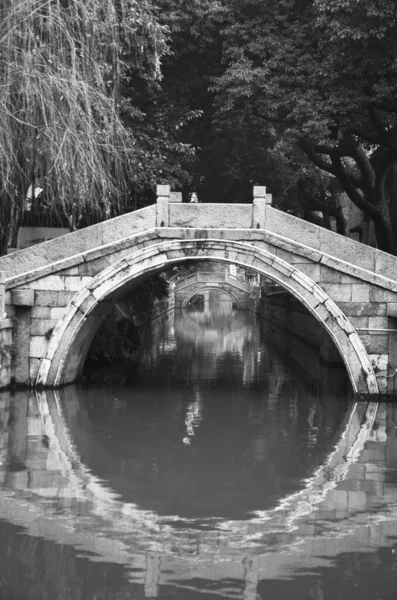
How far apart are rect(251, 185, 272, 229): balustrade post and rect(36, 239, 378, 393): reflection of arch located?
347 mm

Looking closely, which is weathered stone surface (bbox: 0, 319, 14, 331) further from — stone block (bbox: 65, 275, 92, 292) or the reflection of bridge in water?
the reflection of bridge in water

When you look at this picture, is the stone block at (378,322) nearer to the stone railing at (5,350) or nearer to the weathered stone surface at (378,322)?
the weathered stone surface at (378,322)

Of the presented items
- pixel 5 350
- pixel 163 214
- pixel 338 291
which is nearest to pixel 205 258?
pixel 163 214

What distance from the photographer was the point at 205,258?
13.7 m

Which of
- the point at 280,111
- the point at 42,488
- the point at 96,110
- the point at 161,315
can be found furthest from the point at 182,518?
the point at 161,315

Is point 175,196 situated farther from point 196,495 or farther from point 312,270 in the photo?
point 196,495

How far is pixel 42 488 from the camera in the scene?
8.20 m

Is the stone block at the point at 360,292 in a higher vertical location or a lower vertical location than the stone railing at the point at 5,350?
higher

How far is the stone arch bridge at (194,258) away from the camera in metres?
13.2

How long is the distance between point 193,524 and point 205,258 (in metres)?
6.86

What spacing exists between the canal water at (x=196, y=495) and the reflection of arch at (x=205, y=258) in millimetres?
470

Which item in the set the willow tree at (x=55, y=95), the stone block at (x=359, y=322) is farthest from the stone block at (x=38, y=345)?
the stone block at (x=359, y=322)

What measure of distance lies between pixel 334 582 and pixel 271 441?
188 inches

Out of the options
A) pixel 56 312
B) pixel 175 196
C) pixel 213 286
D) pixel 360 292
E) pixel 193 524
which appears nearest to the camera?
pixel 193 524
